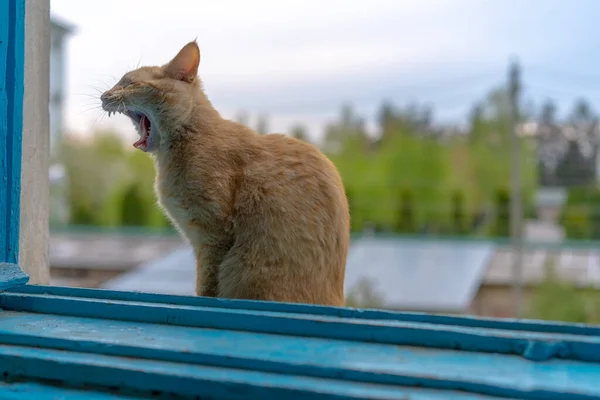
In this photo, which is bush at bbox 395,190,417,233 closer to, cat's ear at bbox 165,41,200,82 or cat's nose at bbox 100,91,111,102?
cat's ear at bbox 165,41,200,82

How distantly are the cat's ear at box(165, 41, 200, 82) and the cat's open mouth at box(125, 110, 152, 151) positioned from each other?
108 mm

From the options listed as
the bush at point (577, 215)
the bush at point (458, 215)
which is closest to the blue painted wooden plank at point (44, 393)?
the bush at point (458, 215)

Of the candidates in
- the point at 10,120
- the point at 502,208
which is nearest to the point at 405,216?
the point at 502,208

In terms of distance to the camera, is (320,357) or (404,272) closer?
(320,357)

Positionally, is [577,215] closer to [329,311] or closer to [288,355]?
[329,311]

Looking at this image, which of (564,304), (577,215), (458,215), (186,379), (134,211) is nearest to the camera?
(186,379)

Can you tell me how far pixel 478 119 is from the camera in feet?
35.4

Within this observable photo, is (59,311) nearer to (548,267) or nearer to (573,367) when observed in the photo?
(573,367)

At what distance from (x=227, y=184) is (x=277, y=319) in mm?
513

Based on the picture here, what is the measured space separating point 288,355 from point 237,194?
59cm

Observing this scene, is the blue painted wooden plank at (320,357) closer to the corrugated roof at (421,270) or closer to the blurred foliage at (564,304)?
the corrugated roof at (421,270)

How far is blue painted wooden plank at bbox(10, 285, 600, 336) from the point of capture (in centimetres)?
67

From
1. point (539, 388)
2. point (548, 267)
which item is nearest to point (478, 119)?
point (548, 267)

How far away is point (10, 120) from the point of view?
0.94 m
